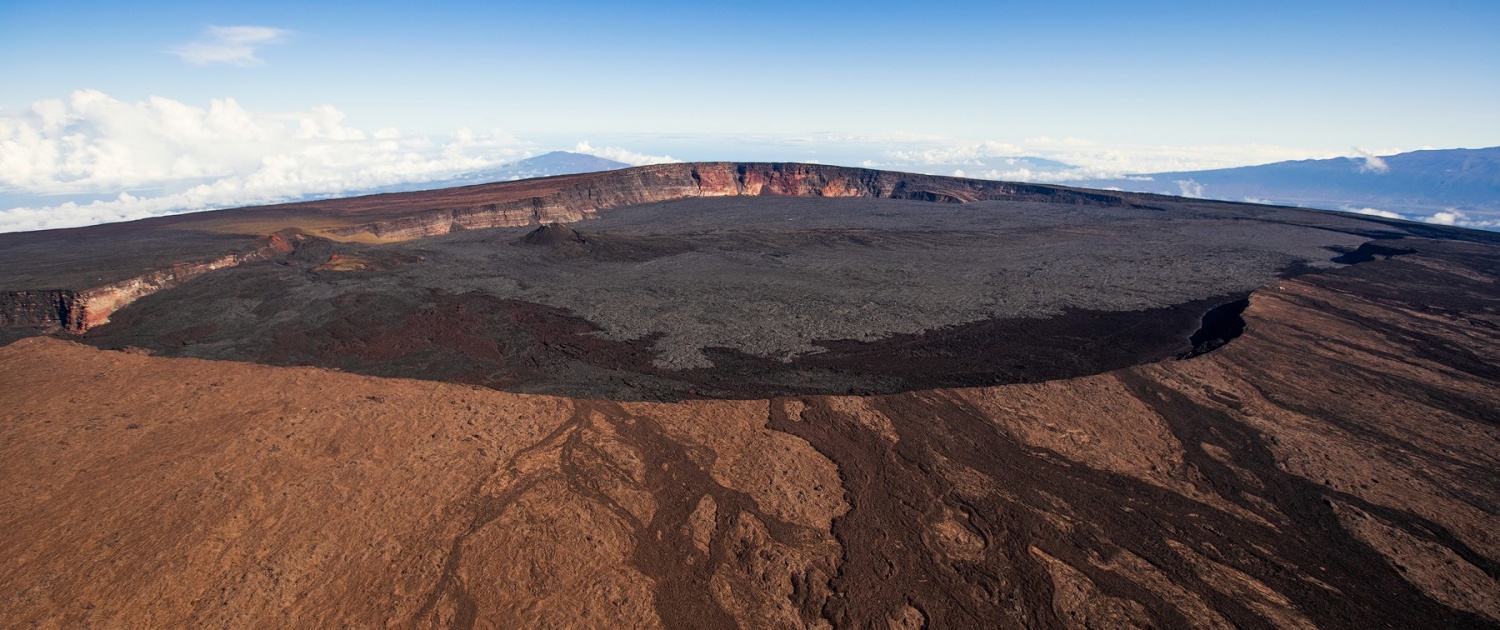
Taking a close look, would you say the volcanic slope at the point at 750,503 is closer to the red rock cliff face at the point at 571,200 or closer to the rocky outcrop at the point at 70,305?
the rocky outcrop at the point at 70,305

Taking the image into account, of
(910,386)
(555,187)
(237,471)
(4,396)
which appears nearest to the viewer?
(237,471)

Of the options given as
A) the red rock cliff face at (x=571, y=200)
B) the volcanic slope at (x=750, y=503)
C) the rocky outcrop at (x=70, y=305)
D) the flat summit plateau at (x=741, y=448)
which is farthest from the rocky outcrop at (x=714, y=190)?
the volcanic slope at (x=750, y=503)

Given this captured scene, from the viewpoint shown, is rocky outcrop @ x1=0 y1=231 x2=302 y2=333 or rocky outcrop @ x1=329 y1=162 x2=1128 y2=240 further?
rocky outcrop @ x1=329 y1=162 x2=1128 y2=240

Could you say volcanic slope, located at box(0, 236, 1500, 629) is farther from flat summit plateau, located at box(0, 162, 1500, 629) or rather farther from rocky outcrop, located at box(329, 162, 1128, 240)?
rocky outcrop, located at box(329, 162, 1128, 240)

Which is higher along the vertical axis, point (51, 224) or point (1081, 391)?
point (51, 224)

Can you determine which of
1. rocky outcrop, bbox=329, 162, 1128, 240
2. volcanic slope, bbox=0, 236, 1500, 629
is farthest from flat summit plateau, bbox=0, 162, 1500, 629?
rocky outcrop, bbox=329, 162, 1128, 240

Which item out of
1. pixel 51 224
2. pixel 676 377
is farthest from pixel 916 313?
pixel 51 224

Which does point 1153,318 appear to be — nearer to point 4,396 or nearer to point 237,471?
point 237,471
